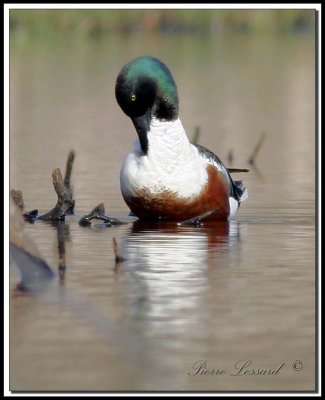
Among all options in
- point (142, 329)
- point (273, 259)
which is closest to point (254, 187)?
point (273, 259)

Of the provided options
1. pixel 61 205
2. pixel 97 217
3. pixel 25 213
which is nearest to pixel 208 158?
pixel 97 217

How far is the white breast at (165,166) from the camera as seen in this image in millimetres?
10133

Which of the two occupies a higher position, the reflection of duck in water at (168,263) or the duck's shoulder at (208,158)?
the duck's shoulder at (208,158)

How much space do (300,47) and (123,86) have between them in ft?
79.4

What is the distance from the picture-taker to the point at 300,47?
34000 millimetres

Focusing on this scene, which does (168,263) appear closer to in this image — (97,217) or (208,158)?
(97,217)

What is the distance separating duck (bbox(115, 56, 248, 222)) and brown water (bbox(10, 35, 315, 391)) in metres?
0.20

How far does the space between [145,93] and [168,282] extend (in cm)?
260

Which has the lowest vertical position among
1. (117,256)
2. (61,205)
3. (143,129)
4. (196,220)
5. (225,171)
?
(117,256)

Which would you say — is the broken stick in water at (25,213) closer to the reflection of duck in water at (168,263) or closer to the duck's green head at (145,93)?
the reflection of duck in water at (168,263)

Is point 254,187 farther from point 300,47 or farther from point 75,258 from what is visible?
point 300,47

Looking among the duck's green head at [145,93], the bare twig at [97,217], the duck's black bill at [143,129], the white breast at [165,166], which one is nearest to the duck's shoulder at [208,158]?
the white breast at [165,166]

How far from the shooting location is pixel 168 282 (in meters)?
8.06

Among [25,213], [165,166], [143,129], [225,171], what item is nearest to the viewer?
[165,166]
